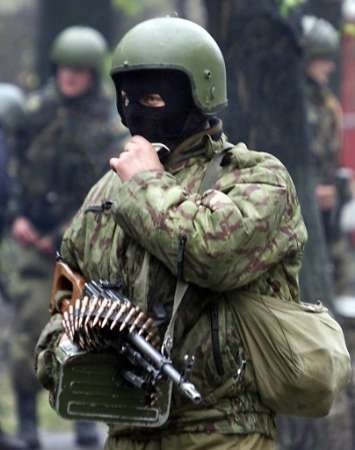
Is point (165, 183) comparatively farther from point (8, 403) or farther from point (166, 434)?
point (8, 403)

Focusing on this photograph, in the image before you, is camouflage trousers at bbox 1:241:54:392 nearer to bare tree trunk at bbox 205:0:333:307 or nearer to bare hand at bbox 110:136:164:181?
bare tree trunk at bbox 205:0:333:307

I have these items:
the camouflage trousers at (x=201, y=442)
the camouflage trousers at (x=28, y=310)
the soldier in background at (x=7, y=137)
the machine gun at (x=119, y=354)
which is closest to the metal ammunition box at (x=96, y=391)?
the machine gun at (x=119, y=354)

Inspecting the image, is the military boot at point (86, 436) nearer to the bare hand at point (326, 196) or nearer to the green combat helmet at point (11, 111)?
the green combat helmet at point (11, 111)

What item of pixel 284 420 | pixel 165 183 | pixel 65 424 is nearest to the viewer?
pixel 165 183

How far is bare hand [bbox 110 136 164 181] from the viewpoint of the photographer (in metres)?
4.93

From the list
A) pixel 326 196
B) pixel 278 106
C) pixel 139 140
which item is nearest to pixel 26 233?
pixel 326 196

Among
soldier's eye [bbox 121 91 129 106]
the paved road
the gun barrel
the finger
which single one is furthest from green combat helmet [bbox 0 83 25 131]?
the gun barrel

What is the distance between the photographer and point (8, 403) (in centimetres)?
1226

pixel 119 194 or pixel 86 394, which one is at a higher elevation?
pixel 119 194

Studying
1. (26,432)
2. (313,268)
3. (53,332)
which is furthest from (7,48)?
(53,332)

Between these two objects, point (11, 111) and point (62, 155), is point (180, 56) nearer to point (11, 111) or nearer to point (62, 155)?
point (62, 155)

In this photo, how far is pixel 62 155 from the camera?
10.6 meters

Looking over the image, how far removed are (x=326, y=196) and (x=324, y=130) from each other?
513 mm

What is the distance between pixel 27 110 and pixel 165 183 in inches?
244
